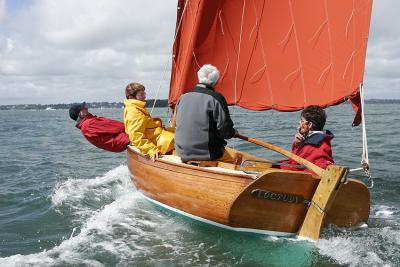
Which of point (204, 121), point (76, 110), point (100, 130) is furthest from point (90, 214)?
point (204, 121)

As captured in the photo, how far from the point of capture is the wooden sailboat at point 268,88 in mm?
4473

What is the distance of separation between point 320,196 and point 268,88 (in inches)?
87.0

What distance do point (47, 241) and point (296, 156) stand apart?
124 inches

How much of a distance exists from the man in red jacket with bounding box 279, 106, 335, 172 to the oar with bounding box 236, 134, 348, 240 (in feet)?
0.80

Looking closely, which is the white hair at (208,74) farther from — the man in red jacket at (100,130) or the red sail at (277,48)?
the man in red jacket at (100,130)

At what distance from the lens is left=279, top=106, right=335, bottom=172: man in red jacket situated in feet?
15.8

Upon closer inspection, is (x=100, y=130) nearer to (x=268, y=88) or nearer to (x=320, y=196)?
(x=268, y=88)

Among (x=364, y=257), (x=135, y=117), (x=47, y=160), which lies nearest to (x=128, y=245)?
Result: (x=135, y=117)

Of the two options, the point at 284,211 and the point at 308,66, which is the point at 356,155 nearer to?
the point at 308,66

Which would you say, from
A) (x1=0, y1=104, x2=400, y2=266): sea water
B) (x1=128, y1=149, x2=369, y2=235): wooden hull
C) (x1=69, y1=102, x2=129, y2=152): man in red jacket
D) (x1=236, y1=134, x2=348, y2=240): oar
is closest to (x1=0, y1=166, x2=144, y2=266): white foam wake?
(x1=0, y1=104, x2=400, y2=266): sea water

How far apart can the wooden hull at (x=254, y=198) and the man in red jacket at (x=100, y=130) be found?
1772mm

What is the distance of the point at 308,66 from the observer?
586 centimetres

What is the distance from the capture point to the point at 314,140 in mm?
4848

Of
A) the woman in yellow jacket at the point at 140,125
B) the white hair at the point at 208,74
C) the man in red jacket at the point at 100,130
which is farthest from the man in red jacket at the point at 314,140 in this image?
the man in red jacket at the point at 100,130
